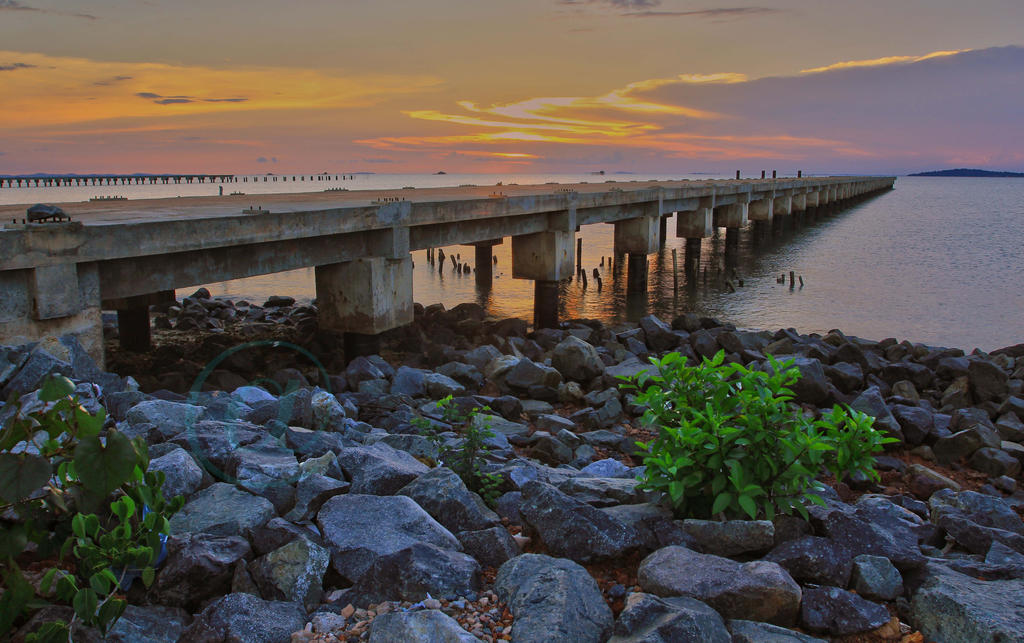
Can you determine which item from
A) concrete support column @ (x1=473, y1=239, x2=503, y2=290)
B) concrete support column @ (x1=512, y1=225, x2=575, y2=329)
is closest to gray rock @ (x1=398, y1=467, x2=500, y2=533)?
concrete support column @ (x1=512, y1=225, x2=575, y2=329)

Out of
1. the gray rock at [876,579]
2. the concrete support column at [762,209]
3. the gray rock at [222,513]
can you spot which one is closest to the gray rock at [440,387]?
the gray rock at [222,513]

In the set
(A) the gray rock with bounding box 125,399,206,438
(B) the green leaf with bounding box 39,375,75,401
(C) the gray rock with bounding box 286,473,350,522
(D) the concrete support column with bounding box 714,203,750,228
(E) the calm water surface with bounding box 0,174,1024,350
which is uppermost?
(B) the green leaf with bounding box 39,375,75,401

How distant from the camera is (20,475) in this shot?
321 centimetres

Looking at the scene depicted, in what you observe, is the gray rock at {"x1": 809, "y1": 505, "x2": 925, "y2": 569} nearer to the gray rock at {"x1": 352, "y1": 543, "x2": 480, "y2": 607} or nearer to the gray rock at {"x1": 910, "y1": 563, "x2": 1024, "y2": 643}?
the gray rock at {"x1": 910, "y1": 563, "x2": 1024, "y2": 643}

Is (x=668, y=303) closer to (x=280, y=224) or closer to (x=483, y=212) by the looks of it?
(x=483, y=212)

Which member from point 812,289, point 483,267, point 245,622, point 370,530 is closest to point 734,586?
point 370,530

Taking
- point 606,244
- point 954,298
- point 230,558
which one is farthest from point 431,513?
point 606,244

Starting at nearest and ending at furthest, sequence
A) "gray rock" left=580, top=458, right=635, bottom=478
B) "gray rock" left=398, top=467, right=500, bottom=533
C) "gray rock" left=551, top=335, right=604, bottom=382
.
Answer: "gray rock" left=398, top=467, right=500, bottom=533 → "gray rock" left=580, top=458, right=635, bottom=478 → "gray rock" left=551, top=335, right=604, bottom=382

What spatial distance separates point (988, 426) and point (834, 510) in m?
6.94

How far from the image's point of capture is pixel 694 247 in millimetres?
35156

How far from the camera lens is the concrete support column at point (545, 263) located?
782 inches

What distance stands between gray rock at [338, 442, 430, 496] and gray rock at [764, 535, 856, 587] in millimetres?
2310

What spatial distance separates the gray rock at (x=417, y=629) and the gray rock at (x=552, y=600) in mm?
277

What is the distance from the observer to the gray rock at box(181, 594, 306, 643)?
11.5ft
